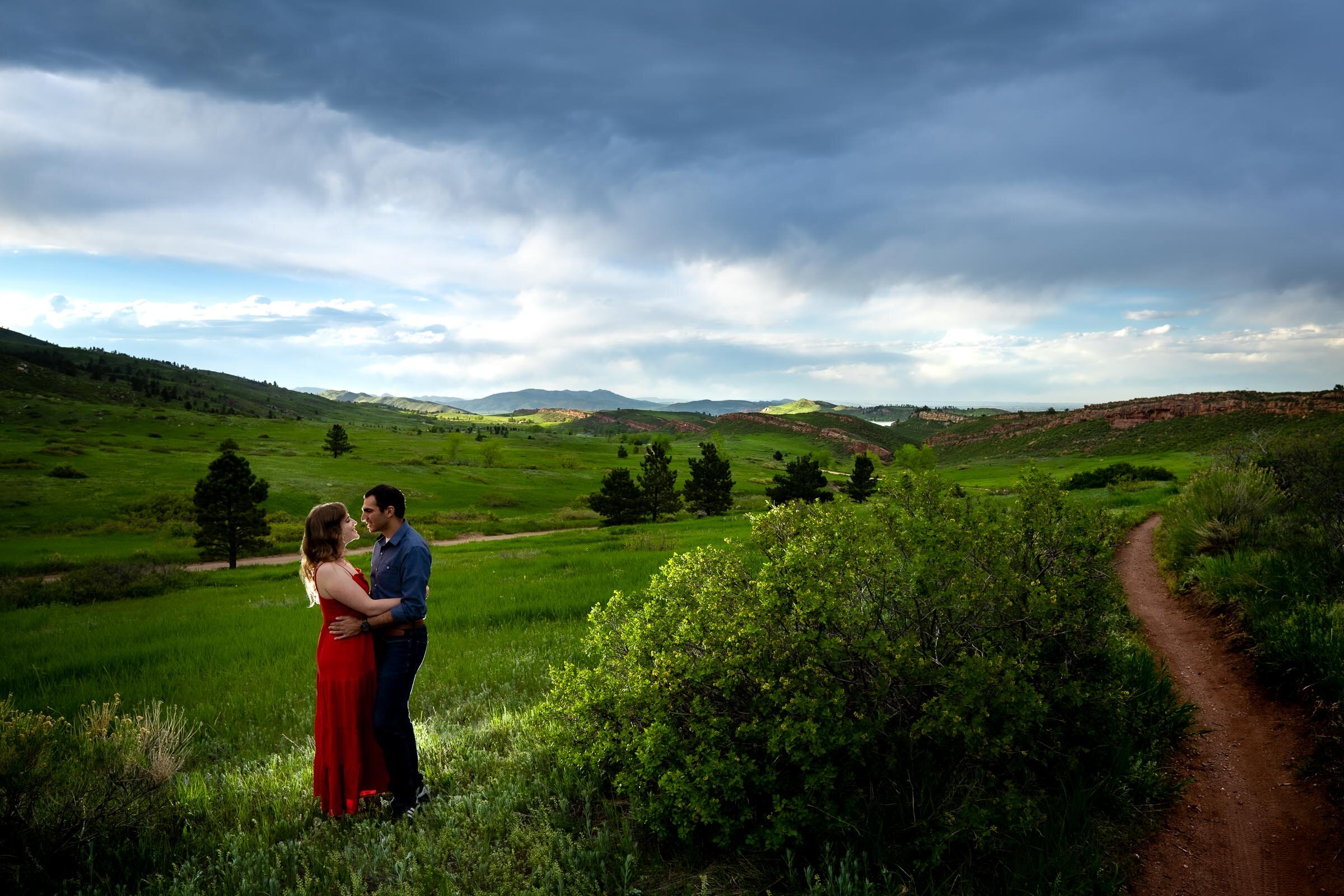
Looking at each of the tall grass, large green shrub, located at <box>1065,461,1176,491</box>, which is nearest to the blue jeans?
the tall grass

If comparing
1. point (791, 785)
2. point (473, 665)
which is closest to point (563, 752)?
point (791, 785)

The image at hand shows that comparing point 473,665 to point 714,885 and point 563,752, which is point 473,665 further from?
point 714,885

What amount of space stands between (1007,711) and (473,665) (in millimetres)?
7794

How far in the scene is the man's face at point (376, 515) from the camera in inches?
191

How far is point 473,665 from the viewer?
9.29 metres

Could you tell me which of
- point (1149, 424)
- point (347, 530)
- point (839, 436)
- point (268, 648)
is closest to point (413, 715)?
point (347, 530)

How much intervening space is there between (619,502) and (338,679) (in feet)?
134

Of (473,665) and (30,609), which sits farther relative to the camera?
(30,609)

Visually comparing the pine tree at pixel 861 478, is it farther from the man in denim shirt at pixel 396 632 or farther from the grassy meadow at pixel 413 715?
the man in denim shirt at pixel 396 632

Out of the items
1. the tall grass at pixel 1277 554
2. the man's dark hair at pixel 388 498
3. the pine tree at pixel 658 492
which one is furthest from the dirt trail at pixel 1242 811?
the pine tree at pixel 658 492

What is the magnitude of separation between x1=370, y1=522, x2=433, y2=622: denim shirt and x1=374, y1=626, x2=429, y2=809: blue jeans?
0.29 metres

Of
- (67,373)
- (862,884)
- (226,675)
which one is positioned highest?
(67,373)

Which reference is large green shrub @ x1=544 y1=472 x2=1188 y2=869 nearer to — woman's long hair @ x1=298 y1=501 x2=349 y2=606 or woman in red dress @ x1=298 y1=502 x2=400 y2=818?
woman in red dress @ x1=298 y1=502 x2=400 y2=818

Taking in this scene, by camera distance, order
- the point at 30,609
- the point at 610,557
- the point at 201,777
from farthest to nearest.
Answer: the point at 610,557, the point at 30,609, the point at 201,777
